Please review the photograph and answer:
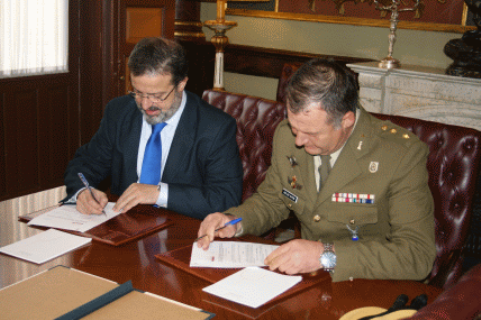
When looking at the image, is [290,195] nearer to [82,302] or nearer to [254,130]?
[254,130]

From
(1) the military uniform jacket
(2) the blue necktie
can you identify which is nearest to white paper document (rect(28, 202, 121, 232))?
(2) the blue necktie

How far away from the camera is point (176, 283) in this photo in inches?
63.5

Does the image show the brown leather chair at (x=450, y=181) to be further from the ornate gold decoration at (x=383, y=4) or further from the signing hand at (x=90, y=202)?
the ornate gold decoration at (x=383, y=4)

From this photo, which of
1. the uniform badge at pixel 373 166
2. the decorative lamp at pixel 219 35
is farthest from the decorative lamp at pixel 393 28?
the uniform badge at pixel 373 166

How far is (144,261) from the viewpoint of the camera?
1.75m

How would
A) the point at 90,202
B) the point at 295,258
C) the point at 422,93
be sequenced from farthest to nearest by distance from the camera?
1. the point at 422,93
2. the point at 90,202
3. the point at 295,258

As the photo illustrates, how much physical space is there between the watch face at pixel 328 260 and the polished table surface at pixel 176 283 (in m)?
0.05

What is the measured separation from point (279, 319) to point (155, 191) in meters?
0.97

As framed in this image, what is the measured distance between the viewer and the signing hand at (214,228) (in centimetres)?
188

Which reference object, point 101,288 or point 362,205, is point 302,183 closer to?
point 362,205

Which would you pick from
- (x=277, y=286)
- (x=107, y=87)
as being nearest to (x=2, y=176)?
(x=107, y=87)

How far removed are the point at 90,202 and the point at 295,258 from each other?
34.1 inches

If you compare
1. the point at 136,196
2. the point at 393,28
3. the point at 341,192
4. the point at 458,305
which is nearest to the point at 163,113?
the point at 136,196

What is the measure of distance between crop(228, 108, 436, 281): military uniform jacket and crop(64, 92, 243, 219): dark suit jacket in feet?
0.88
